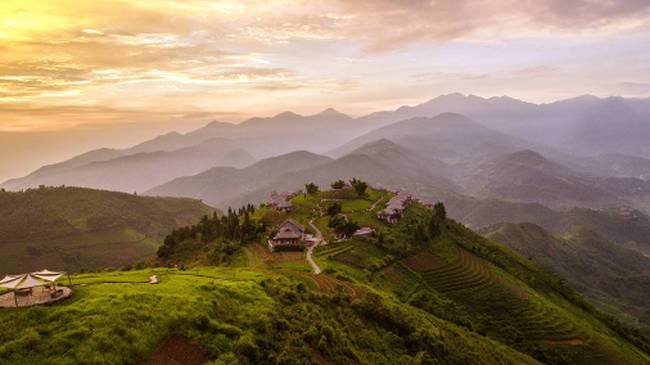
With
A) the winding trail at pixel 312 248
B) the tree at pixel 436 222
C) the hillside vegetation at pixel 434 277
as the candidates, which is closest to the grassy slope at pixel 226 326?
the hillside vegetation at pixel 434 277

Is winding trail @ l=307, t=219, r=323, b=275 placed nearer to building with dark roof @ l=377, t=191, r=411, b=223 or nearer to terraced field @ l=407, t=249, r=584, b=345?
building with dark roof @ l=377, t=191, r=411, b=223

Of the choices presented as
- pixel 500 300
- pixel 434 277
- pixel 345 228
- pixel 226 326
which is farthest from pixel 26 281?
pixel 500 300

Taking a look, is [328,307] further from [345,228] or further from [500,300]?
[500,300]

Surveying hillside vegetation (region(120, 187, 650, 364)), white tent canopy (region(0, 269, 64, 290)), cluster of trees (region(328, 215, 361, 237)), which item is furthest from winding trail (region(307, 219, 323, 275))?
white tent canopy (region(0, 269, 64, 290))

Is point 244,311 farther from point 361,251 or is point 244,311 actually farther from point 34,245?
point 34,245

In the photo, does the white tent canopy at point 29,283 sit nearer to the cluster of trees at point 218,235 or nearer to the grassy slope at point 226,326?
the grassy slope at point 226,326

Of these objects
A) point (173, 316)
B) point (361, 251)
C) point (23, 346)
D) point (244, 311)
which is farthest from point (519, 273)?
point (23, 346)
